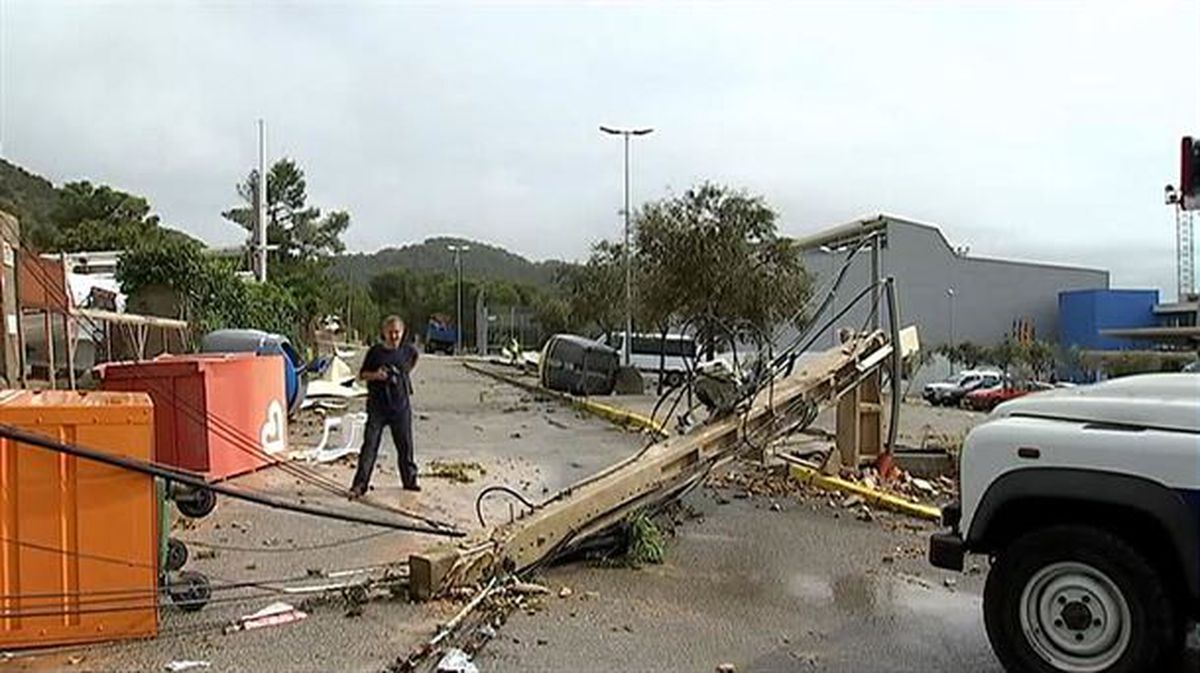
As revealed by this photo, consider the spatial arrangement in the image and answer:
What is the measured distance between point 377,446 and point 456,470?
2106mm

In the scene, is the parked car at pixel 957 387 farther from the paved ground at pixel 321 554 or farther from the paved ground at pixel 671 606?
the paved ground at pixel 671 606

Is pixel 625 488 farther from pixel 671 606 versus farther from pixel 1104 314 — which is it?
pixel 1104 314

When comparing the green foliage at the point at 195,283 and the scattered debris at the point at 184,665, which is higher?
the green foliage at the point at 195,283

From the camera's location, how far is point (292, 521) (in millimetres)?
8797

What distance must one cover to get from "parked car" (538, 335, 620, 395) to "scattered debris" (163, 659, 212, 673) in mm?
23156

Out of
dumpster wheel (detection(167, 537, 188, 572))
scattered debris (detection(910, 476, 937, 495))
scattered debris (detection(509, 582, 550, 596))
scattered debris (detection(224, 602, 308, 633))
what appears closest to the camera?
scattered debris (detection(224, 602, 308, 633))

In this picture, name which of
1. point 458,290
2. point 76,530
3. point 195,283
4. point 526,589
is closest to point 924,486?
point 526,589

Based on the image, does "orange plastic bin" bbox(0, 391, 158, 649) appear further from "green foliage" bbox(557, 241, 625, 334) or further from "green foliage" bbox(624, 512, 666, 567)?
"green foliage" bbox(557, 241, 625, 334)

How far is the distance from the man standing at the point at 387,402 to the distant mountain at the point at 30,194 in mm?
33759

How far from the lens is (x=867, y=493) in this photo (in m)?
10.7

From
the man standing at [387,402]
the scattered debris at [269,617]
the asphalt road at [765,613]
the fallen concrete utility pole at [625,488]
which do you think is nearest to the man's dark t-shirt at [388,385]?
the man standing at [387,402]

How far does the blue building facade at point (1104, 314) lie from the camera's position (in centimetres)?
7456

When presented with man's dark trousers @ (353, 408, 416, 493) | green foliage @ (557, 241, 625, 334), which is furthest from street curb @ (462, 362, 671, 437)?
green foliage @ (557, 241, 625, 334)

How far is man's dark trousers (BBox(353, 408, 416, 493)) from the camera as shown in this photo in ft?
32.7
